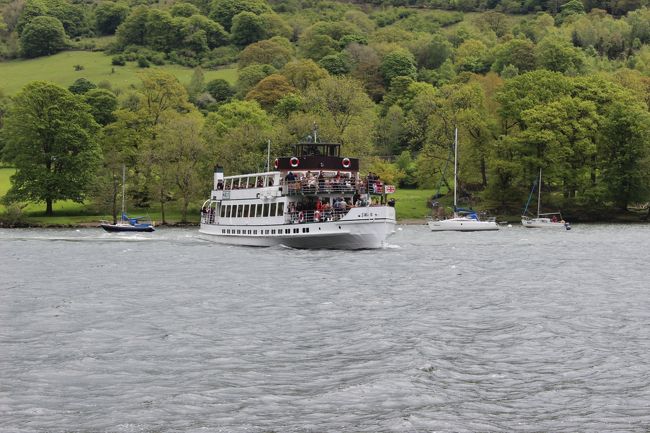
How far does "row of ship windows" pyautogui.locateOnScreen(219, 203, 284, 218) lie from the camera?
7879 centimetres

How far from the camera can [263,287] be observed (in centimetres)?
4678

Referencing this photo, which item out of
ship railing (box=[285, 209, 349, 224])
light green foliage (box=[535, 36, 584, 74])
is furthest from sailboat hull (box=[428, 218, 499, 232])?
light green foliage (box=[535, 36, 584, 74])

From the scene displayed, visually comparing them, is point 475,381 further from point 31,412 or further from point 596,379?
point 31,412

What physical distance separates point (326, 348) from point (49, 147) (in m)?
106

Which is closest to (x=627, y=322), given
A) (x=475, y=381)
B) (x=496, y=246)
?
(x=475, y=381)

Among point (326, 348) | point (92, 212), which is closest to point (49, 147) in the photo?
point (92, 212)

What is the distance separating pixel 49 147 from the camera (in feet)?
415

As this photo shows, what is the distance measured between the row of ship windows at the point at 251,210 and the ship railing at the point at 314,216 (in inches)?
74.6

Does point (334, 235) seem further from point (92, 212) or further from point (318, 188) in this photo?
point (92, 212)

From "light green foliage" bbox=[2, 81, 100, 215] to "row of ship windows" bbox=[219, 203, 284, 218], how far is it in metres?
41.1

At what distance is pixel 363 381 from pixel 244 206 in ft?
203

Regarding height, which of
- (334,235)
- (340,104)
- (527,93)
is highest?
(527,93)

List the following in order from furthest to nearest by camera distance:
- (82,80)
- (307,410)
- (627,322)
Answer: (82,80) → (627,322) → (307,410)

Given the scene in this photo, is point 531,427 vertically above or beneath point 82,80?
beneath
